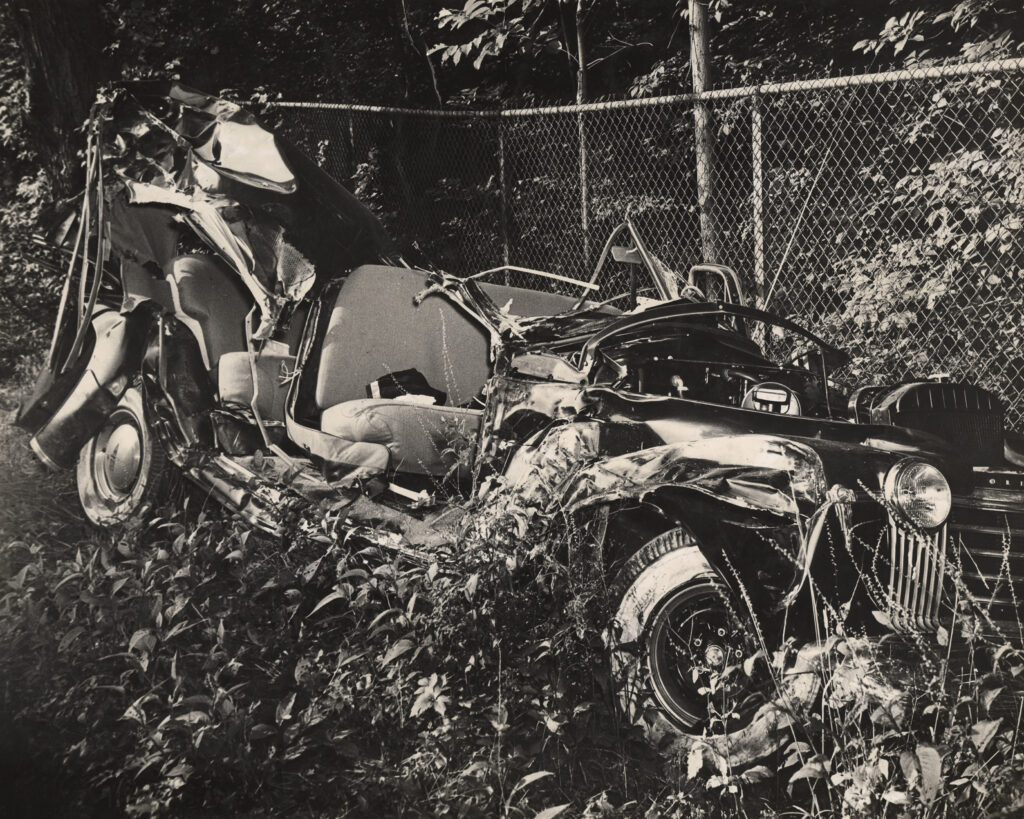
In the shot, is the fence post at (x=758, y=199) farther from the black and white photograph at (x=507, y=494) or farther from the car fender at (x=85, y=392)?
the car fender at (x=85, y=392)

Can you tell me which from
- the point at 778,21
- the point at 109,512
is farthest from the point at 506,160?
the point at 109,512

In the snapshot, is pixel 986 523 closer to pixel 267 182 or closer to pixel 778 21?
pixel 267 182

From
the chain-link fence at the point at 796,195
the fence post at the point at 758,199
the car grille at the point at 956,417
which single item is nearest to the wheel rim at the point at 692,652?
the car grille at the point at 956,417

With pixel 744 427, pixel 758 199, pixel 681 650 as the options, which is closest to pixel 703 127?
pixel 758 199

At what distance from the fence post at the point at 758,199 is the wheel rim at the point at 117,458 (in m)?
3.96

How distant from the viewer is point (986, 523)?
11.3 feet

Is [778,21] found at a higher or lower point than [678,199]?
higher

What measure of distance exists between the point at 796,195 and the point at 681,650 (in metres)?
5.32

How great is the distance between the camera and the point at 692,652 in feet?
10.9

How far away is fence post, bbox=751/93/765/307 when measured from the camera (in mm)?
Result: 6383

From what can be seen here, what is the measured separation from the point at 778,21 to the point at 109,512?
762cm

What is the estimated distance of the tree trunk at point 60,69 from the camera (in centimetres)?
779

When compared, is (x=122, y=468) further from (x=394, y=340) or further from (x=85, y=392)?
(x=394, y=340)

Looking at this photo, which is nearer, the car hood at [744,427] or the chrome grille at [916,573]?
the chrome grille at [916,573]
